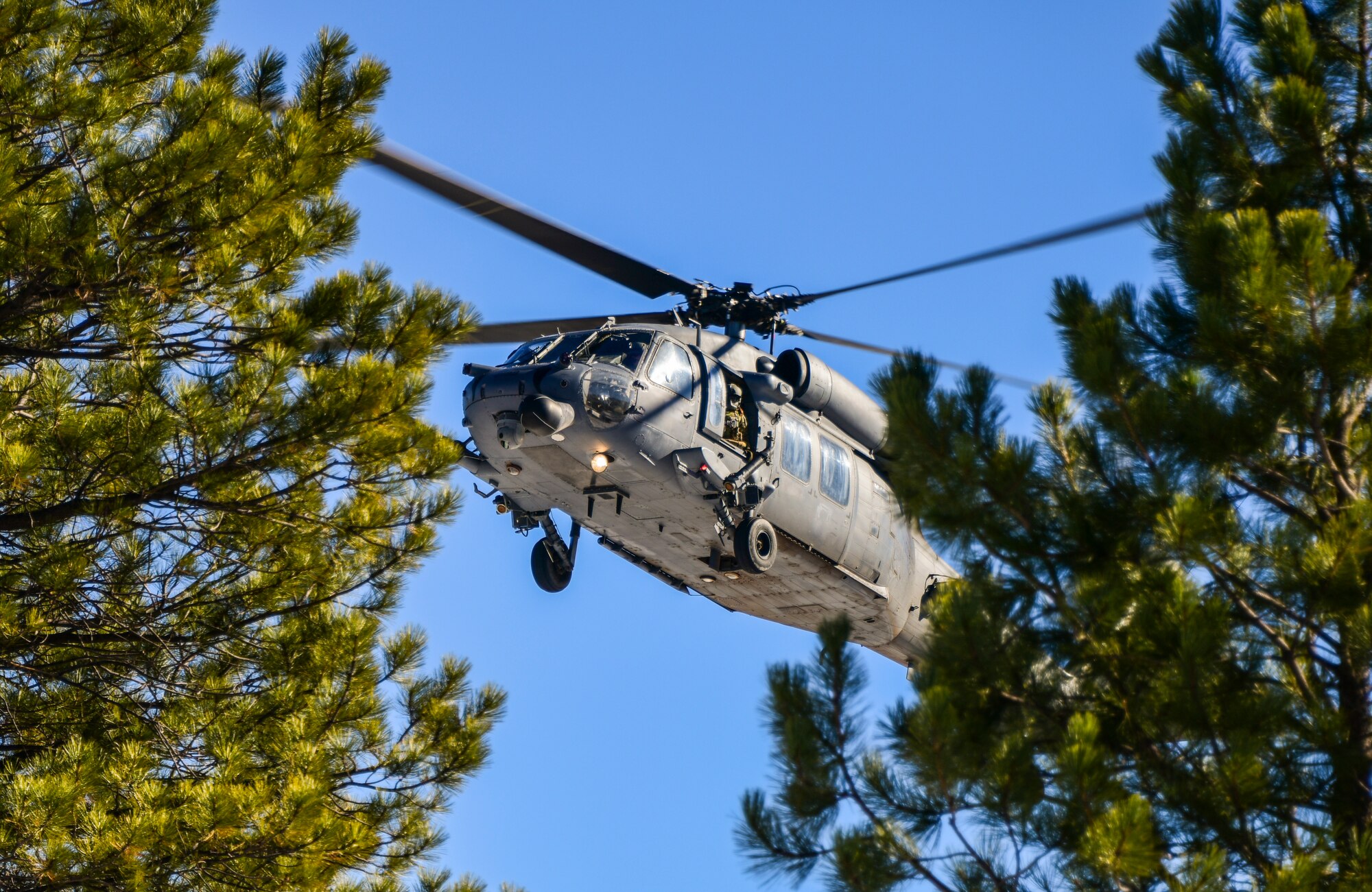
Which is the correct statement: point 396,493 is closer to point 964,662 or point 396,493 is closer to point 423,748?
point 423,748

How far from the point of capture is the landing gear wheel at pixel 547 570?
1608cm

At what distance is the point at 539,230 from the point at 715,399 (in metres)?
2.45

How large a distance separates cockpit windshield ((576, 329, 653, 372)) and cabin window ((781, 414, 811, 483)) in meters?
1.78

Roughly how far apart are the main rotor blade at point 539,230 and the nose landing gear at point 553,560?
2.75m

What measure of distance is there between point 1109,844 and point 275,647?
22.6 ft

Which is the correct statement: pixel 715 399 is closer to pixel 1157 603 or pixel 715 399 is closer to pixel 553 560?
pixel 553 560

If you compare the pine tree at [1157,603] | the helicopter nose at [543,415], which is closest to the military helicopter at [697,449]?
the helicopter nose at [543,415]

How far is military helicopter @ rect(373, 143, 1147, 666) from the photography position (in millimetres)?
14188

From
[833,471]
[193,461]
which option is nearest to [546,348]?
[833,471]

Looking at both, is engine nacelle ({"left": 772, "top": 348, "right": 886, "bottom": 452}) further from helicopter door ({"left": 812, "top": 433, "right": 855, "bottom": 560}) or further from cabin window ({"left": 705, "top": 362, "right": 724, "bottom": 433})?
cabin window ({"left": 705, "top": 362, "right": 724, "bottom": 433})

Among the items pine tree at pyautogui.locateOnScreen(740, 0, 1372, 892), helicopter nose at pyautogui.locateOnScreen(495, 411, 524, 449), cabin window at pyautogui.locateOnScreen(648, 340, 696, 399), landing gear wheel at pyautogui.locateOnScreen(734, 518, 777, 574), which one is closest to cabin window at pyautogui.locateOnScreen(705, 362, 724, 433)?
cabin window at pyautogui.locateOnScreen(648, 340, 696, 399)

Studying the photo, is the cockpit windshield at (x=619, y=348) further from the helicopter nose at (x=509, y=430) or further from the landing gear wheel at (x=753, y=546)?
the landing gear wheel at (x=753, y=546)

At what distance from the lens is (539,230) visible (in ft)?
51.1

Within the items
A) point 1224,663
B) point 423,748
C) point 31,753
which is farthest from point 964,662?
point 31,753
